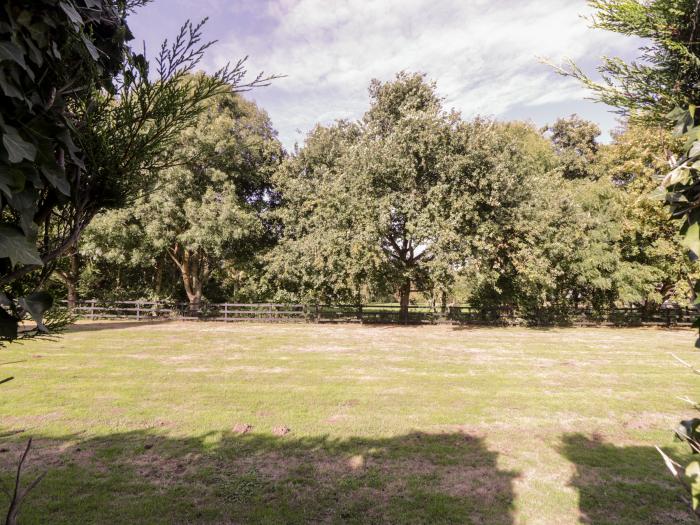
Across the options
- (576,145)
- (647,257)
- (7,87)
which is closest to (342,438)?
(7,87)

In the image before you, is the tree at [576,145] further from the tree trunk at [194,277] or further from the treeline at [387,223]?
the tree trunk at [194,277]

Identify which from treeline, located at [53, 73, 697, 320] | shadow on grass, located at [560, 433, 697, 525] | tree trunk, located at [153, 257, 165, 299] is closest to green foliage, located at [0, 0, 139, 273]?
shadow on grass, located at [560, 433, 697, 525]

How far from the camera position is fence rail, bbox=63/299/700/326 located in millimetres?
25141

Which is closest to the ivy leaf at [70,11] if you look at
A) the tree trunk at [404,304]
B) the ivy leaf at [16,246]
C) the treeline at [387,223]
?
the ivy leaf at [16,246]

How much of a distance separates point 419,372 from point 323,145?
1915cm

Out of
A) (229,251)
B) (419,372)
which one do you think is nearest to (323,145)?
(229,251)

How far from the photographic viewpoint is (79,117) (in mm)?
2359

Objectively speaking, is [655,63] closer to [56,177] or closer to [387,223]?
[56,177]

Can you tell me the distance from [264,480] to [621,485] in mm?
4682

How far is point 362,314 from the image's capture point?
25688 mm

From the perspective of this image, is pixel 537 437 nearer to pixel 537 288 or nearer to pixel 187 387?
pixel 187 387

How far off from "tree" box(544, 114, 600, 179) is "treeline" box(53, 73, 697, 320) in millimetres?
8995

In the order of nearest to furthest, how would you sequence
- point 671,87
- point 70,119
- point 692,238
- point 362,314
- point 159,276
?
1. point 692,238
2. point 70,119
3. point 671,87
4. point 362,314
5. point 159,276

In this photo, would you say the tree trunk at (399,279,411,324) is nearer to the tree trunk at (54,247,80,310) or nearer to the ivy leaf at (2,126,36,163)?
the tree trunk at (54,247,80,310)
